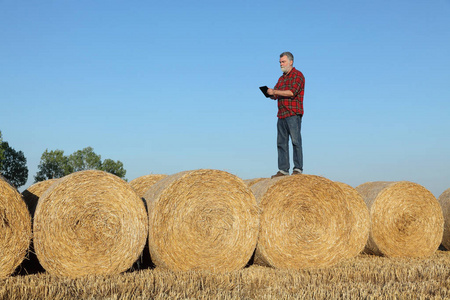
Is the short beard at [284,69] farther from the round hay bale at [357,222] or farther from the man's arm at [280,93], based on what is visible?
the round hay bale at [357,222]

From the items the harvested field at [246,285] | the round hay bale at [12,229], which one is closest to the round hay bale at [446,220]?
the harvested field at [246,285]

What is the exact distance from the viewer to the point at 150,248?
254 inches

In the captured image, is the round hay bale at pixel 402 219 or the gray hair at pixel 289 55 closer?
the gray hair at pixel 289 55

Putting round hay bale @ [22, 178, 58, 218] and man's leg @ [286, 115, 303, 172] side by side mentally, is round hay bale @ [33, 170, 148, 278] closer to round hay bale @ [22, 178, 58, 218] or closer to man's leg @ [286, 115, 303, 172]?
round hay bale @ [22, 178, 58, 218]

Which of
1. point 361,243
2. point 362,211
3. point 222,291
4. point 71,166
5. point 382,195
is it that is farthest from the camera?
point 71,166

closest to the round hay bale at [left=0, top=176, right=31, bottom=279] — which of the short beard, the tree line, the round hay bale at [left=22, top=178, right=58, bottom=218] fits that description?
the round hay bale at [left=22, top=178, right=58, bottom=218]

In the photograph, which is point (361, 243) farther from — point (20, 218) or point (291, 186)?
point (20, 218)

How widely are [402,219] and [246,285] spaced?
15.7 ft

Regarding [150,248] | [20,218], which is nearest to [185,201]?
[150,248]

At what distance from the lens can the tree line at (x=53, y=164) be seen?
41844 millimetres

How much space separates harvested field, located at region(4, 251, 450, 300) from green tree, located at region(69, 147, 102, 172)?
157 feet

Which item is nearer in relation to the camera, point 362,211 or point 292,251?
point 292,251

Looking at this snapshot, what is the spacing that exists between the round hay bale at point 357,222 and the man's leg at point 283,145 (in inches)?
46.7

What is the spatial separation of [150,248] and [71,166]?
155 feet
